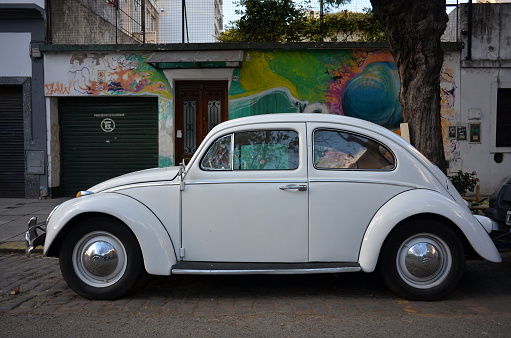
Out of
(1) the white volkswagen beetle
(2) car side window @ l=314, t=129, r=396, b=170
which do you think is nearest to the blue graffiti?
(2) car side window @ l=314, t=129, r=396, b=170

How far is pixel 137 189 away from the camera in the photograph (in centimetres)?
463

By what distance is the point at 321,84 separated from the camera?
11.5 metres

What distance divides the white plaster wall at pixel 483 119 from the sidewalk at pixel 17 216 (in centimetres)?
977

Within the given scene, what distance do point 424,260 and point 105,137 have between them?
966 centimetres

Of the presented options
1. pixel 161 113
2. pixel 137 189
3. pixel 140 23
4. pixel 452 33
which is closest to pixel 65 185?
pixel 161 113

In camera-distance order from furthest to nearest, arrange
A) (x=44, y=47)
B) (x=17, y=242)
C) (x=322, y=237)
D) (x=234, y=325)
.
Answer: (x=44, y=47) → (x=17, y=242) → (x=322, y=237) → (x=234, y=325)

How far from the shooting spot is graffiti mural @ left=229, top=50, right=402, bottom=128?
11453mm

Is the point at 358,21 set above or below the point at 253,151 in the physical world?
above

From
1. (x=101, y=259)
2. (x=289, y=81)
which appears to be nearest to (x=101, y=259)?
(x=101, y=259)

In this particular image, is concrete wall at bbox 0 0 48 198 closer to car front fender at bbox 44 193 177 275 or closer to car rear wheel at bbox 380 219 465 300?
car front fender at bbox 44 193 177 275

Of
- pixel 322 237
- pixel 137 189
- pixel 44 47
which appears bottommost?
pixel 322 237

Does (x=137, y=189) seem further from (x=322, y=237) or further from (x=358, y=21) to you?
(x=358, y=21)

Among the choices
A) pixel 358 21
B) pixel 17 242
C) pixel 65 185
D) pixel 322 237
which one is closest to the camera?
pixel 322 237

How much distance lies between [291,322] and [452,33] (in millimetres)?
10261
